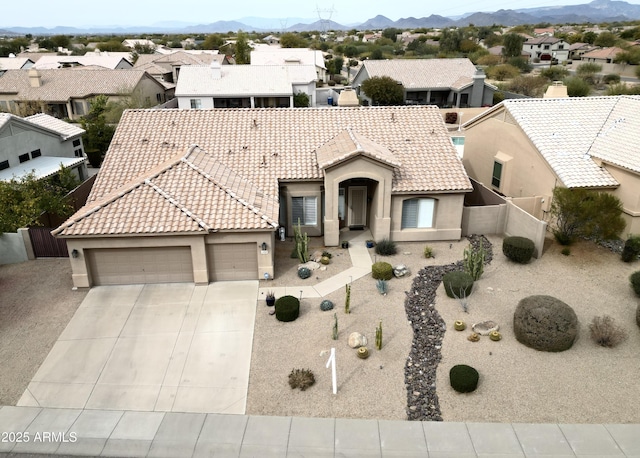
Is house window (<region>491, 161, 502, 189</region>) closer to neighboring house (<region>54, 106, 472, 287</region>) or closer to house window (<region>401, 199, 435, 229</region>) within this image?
neighboring house (<region>54, 106, 472, 287</region>)

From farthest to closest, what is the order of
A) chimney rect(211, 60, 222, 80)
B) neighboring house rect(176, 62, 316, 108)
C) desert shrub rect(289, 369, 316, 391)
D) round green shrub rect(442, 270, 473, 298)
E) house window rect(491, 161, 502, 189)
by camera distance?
chimney rect(211, 60, 222, 80), neighboring house rect(176, 62, 316, 108), house window rect(491, 161, 502, 189), round green shrub rect(442, 270, 473, 298), desert shrub rect(289, 369, 316, 391)

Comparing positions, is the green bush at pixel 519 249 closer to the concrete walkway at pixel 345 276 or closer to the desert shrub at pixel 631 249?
the desert shrub at pixel 631 249

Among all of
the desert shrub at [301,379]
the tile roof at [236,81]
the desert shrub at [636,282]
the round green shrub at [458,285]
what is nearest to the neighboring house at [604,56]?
the tile roof at [236,81]

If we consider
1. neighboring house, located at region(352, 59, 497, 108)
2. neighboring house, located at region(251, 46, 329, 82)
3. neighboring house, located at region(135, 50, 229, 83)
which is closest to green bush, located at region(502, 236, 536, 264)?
neighboring house, located at region(352, 59, 497, 108)

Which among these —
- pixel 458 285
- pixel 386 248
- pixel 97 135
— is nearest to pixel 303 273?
pixel 386 248

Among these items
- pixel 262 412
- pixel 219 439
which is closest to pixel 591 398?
pixel 262 412

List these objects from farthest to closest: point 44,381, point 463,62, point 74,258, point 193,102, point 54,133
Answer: point 463,62, point 193,102, point 54,133, point 74,258, point 44,381

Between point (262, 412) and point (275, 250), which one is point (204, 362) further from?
point (275, 250)
